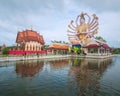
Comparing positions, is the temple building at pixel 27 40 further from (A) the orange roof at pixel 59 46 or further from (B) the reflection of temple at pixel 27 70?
(B) the reflection of temple at pixel 27 70

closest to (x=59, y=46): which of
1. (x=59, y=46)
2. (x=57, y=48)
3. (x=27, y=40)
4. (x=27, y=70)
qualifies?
(x=59, y=46)

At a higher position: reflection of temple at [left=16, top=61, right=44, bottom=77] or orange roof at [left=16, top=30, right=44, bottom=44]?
orange roof at [left=16, top=30, right=44, bottom=44]

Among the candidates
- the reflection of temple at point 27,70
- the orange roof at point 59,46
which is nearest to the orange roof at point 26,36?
the orange roof at point 59,46

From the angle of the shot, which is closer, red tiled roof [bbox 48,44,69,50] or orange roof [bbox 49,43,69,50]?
red tiled roof [bbox 48,44,69,50]

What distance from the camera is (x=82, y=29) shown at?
60.4 metres

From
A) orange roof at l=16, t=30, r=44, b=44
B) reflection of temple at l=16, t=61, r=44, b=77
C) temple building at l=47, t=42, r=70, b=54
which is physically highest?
orange roof at l=16, t=30, r=44, b=44

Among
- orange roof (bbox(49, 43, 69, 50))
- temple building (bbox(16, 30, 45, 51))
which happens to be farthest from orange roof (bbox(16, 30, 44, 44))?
orange roof (bbox(49, 43, 69, 50))

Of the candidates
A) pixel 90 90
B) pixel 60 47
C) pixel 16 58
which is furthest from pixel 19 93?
pixel 60 47

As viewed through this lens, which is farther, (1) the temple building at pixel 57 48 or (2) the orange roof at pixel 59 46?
(1) the temple building at pixel 57 48

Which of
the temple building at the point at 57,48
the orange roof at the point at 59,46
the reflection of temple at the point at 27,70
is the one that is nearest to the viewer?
the reflection of temple at the point at 27,70

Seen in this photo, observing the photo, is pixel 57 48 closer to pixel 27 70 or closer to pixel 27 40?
pixel 27 40

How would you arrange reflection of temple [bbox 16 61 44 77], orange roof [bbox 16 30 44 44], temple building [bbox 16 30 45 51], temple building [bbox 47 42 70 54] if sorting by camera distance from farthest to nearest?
temple building [bbox 47 42 70 54], orange roof [bbox 16 30 44 44], temple building [bbox 16 30 45 51], reflection of temple [bbox 16 61 44 77]

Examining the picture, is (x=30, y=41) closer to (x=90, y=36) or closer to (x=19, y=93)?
(x=90, y=36)

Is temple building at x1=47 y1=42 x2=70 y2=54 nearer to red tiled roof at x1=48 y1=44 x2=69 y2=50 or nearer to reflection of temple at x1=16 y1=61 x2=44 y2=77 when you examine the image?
red tiled roof at x1=48 y1=44 x2=69 y2=50
